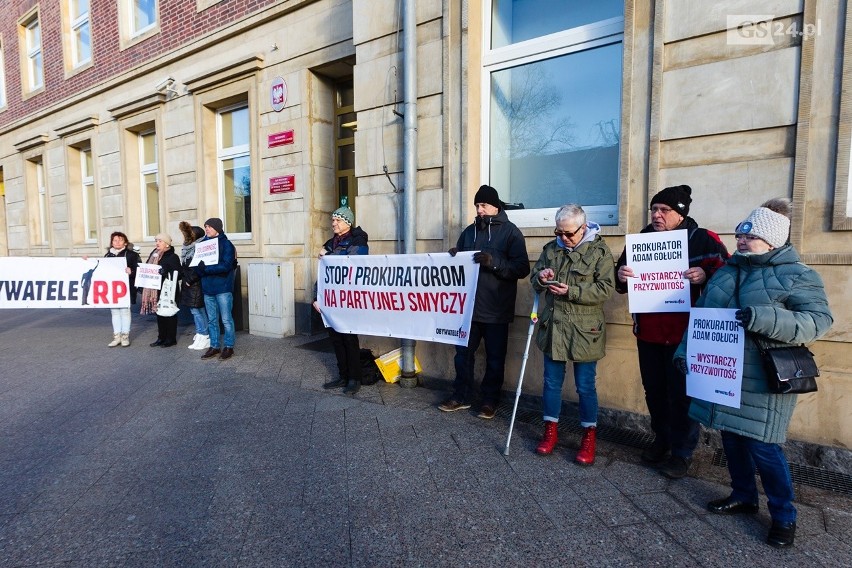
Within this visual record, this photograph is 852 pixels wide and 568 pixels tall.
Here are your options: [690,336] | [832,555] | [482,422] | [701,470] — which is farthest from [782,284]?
[482,422]

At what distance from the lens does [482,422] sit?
→ 4.21 m

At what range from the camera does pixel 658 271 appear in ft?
10.5

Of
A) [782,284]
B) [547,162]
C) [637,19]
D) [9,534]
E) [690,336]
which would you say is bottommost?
[9,534]

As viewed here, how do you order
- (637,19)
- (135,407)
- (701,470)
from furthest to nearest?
(135,407) < (637,19) < (701,470)

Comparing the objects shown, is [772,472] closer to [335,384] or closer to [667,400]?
[667,400]

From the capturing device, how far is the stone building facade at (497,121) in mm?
3400

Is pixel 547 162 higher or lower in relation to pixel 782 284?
higher

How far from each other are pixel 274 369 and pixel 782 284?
5.08 m

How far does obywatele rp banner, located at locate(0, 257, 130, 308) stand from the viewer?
661 centimetres

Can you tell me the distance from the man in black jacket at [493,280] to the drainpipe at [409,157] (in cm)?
90

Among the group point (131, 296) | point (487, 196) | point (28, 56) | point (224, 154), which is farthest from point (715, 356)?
point (28, 56)

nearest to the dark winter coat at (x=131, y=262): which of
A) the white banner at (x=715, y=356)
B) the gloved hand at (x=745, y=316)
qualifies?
the white banner at (x=715, y=356)

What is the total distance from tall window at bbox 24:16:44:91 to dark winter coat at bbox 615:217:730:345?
17171mm

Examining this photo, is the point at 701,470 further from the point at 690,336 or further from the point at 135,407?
the point at 135,407
